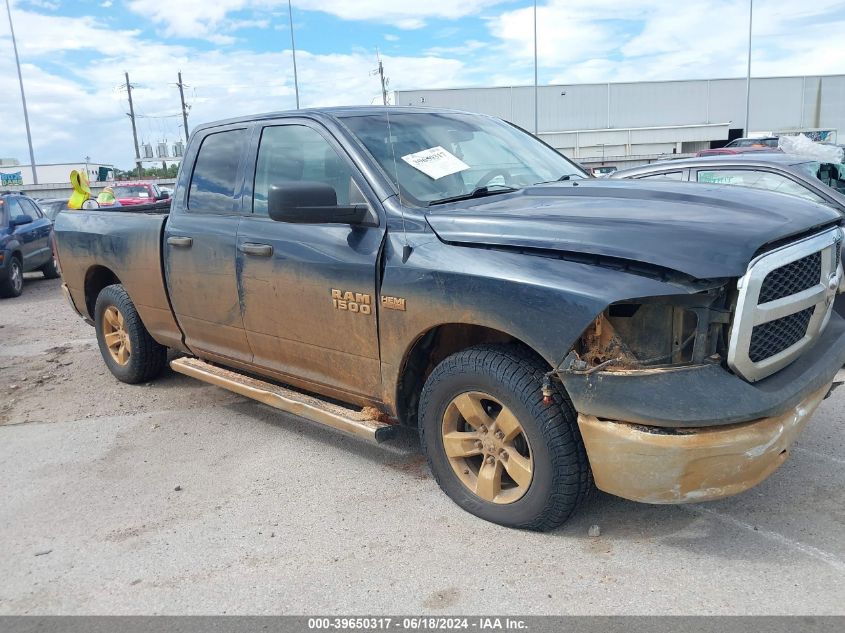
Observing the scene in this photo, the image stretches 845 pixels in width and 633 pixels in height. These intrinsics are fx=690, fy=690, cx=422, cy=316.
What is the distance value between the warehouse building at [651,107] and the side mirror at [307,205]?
54492 millimetres

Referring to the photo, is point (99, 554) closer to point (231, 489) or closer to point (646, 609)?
point (231, 489)

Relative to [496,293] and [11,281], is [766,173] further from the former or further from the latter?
[11,281]

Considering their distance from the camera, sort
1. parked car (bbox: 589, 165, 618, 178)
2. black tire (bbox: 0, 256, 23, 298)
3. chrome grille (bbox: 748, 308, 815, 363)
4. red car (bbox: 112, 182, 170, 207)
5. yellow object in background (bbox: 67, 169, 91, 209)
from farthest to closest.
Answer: red car (bbox: 112, 182, 170, 207)
yellow object in background (bbox: 67, 169, 91, 209)
black tire (bbox: 0, 256, 23, 298)
parked car (bbox: 589, 165, 618, 178)
chrome grille (bbox: 748, 308, 815, 363)

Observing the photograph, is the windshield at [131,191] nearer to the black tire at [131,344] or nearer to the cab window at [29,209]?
the cab window at [29,209]

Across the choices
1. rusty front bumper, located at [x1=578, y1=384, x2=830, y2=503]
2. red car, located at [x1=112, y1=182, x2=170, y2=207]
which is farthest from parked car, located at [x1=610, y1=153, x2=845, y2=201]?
red car, located at [x1=112, y1=182, x2=170, y2=207]

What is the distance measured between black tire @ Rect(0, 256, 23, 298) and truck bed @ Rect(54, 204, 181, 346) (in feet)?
20.9

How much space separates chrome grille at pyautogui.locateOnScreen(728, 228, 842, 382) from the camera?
2.55 metres

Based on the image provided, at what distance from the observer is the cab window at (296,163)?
3.70m

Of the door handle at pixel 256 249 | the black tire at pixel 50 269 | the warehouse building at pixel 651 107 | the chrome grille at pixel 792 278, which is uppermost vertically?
the warehouse building at pixel 651 107

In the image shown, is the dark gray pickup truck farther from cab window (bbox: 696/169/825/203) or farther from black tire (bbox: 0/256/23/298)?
black tire (bbox: 0/256/23/298)

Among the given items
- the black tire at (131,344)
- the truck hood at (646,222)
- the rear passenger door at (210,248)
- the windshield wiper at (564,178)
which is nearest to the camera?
the truck hood at (646,222)

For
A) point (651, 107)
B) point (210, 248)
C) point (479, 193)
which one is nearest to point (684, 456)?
point (479, 193)

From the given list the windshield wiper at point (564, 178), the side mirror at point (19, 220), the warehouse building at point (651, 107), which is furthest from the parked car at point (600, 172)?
the warehouse building at point (651, 107)

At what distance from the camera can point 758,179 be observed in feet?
19.7
